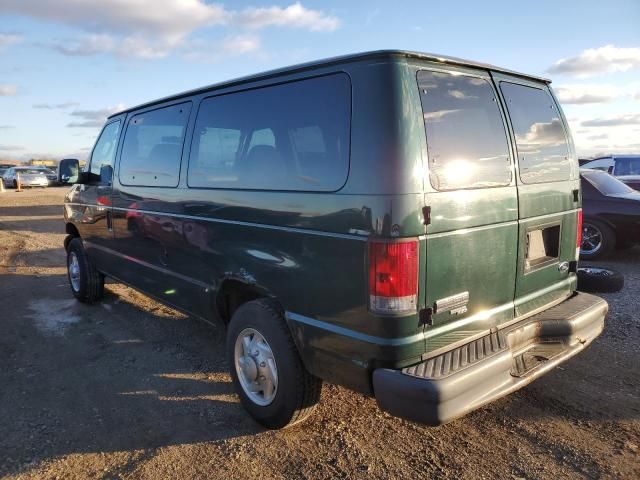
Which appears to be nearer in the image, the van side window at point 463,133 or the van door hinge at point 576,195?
the van side window at point 463,133

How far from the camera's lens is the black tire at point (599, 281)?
217 inches

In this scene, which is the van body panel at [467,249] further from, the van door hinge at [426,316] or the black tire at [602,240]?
the black tire at [602,240]

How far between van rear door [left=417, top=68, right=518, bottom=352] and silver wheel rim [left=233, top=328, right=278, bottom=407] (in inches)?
43.1

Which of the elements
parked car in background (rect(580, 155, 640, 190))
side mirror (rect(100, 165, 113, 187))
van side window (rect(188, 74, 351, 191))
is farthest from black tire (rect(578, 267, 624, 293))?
parked car in background (rect(580, 155, 640, 190))

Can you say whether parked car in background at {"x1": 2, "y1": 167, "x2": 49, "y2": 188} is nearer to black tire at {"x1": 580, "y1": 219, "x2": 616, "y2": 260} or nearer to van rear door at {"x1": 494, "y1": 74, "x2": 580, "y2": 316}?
black tire at {"x1": 580, "y1": 219, "x2": 616, "y2": 260}

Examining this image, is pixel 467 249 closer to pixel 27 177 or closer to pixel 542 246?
pixel 542 246

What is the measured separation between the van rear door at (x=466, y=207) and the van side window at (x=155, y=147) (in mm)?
2102

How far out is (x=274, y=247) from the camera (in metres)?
2.95

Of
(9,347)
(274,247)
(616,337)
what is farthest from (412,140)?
(9,347)

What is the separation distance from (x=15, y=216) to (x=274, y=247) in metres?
15.0

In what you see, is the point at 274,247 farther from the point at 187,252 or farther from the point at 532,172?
the point at 532,172

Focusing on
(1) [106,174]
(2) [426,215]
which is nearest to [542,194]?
(2) [426,215]

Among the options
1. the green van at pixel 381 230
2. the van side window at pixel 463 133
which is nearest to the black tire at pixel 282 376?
the green van at pixel 381 230

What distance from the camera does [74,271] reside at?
6258 mm
